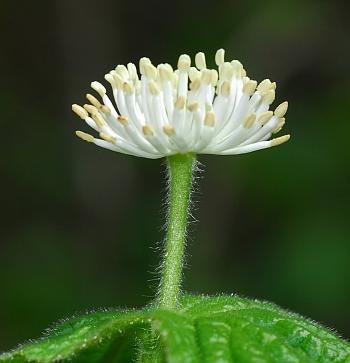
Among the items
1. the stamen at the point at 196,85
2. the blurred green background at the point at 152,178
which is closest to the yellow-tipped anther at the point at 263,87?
the stamen at the point at 196,85

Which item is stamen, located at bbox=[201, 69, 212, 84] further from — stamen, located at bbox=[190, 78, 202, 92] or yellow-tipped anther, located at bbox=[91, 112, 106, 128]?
yellow-tipped anther, located at bbox=[91, 112, 106, 128]

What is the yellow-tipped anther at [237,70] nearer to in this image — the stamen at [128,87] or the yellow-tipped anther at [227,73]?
the yellow-tipped anther at [227,73]

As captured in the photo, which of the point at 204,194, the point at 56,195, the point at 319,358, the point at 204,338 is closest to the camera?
the point at 204,338

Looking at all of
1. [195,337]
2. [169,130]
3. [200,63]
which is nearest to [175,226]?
[169,130]

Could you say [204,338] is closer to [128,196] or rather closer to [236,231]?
[236,231]

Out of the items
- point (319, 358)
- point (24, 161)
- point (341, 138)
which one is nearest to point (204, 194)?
point (341, 138)

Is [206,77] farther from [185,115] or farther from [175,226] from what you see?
[175,226]
